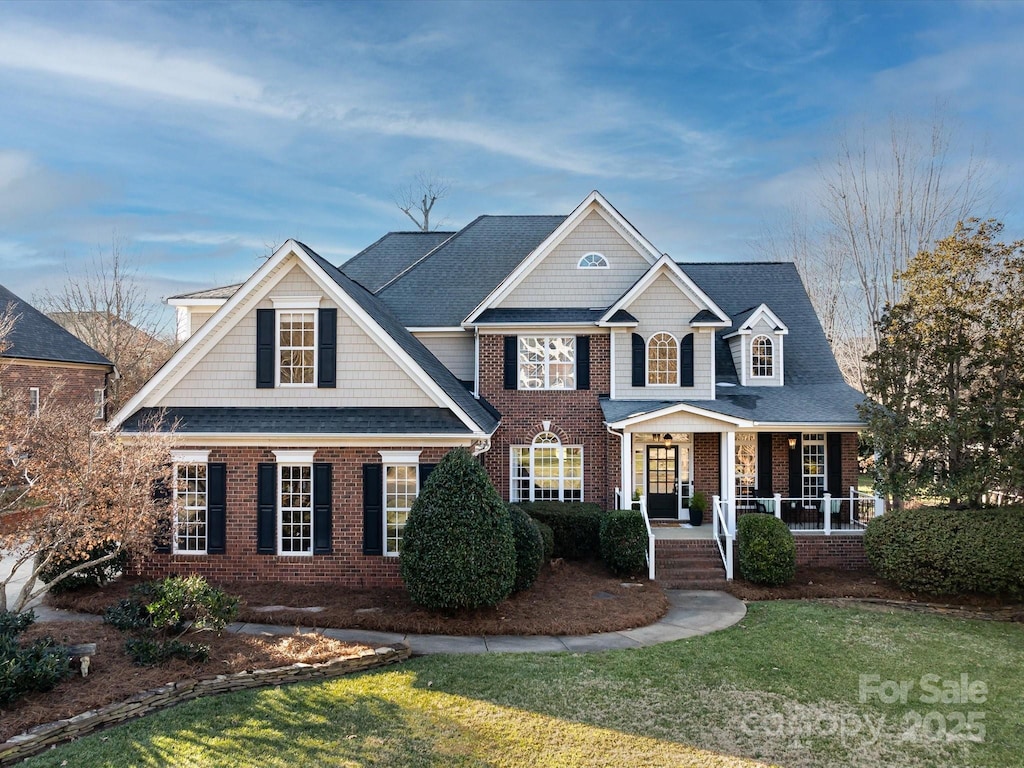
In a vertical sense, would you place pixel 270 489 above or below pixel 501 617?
above

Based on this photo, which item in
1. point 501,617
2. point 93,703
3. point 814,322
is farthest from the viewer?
point 814,322

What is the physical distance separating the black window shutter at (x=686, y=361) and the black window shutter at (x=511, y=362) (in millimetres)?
4818

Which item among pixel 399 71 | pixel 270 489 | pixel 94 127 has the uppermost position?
pixel 399 71

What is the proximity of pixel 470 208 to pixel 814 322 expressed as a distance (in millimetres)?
24435

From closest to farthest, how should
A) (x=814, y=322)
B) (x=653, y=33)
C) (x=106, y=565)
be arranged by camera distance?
(x=106, y=565)
(x=653, y=33)
(x=814, y=322)

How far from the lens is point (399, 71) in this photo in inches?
713

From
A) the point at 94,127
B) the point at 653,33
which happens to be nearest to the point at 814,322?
the point at 653,33

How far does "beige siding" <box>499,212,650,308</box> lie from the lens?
1770 centimetres

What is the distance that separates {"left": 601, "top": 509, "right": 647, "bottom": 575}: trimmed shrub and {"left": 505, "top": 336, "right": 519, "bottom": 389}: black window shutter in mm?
4996

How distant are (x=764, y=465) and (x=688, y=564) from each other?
5.03 meters

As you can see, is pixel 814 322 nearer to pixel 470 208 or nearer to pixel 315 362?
pixel 315 362

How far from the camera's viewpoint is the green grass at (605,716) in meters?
6.45

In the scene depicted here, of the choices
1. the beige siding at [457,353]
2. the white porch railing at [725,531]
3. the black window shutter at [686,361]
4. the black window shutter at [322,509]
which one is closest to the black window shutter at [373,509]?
the black window shutter at [322,509]

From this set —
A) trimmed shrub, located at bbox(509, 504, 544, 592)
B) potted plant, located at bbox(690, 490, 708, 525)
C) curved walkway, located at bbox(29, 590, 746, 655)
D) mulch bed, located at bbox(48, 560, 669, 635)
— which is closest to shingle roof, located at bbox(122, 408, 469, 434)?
trimmed shrub, located at bbox(509, 504, 544, 592)
